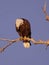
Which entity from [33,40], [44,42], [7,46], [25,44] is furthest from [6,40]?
[25,44]

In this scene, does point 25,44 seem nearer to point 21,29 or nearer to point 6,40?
point 21,29

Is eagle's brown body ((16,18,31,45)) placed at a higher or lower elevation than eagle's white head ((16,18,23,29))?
lower

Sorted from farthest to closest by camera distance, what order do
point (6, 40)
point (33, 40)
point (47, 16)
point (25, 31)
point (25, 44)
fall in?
point (25, 31)
point (25, 44)
point (6, 40)
point (33, 40)
point (47, 16)

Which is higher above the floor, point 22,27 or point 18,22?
point 18,22

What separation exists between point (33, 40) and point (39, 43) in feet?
0.94

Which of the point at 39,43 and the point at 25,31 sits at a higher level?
the point at 39,43

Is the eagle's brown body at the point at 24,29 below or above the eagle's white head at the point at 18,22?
below

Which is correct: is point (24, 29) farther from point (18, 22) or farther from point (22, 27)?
point (18, 22)

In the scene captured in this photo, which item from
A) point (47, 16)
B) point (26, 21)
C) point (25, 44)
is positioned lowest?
point (25, 44)

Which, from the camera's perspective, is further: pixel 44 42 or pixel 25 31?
pixel 25 31

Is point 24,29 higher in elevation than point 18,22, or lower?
lower

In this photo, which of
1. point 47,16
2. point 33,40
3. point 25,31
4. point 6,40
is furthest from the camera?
point 25,31

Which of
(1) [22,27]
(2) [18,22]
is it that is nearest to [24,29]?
(1) [22,27]

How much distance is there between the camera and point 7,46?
4.05 m
